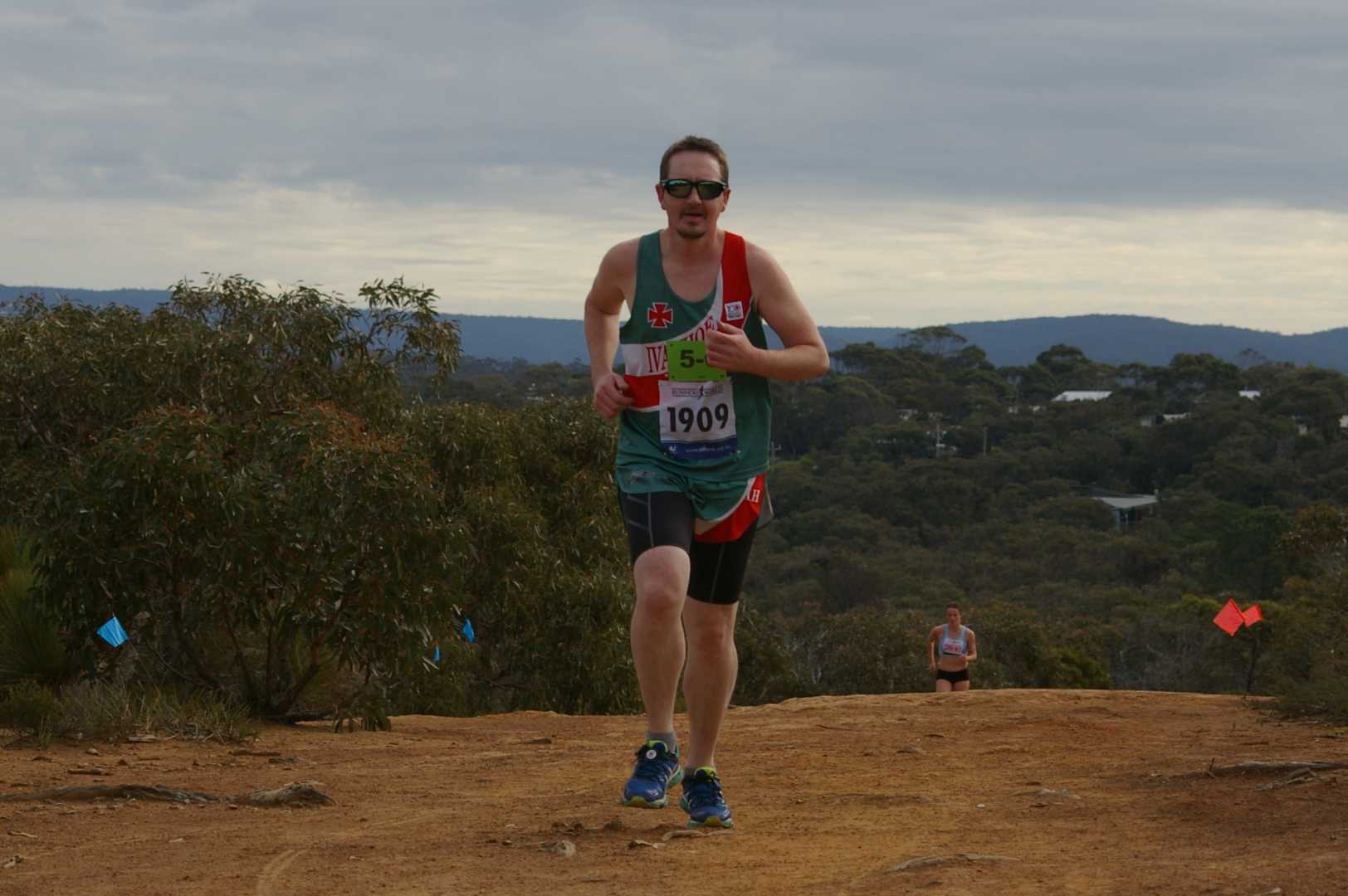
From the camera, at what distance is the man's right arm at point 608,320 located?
15.5 ft

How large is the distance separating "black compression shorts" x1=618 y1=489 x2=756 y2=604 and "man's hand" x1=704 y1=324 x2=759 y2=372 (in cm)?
41

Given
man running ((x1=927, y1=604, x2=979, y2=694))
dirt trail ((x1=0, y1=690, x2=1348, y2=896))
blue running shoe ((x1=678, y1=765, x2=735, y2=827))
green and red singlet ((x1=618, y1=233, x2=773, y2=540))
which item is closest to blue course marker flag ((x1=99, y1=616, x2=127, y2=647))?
dirt trail ((x1=0, y1=690, x2=1348, y2=896))

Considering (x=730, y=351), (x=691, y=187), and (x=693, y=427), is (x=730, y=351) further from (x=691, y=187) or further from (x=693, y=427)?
(x=691, y=187)

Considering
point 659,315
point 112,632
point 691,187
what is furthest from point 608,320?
point 112,632

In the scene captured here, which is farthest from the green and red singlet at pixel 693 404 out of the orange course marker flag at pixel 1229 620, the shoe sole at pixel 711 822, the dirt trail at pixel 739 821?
the orange course marker flag at pixel 1229 620

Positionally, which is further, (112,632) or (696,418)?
(112,632)

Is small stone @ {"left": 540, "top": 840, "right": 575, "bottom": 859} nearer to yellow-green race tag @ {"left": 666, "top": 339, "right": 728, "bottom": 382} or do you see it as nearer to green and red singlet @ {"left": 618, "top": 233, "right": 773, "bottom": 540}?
green and red singlet @ {"left": 618, "top": 233, "right": 773, "bottom": 540}

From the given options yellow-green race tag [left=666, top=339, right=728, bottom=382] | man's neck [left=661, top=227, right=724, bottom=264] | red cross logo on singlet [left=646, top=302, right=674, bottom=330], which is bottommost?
yellow-green race tag [left=666, top=339, right=728, bottom=382]

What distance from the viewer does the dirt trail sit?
12.8ft

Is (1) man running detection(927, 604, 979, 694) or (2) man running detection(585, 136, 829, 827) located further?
(1) man running detection(927, 604, 979, 694)

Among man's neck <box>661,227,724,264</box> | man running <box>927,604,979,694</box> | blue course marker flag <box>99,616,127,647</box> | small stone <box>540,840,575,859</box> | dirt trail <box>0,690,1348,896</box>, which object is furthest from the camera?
man running <box>927,604,979,694</box>

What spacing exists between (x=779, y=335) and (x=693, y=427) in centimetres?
42

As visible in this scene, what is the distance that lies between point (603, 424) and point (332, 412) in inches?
353

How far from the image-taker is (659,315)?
4.79m
